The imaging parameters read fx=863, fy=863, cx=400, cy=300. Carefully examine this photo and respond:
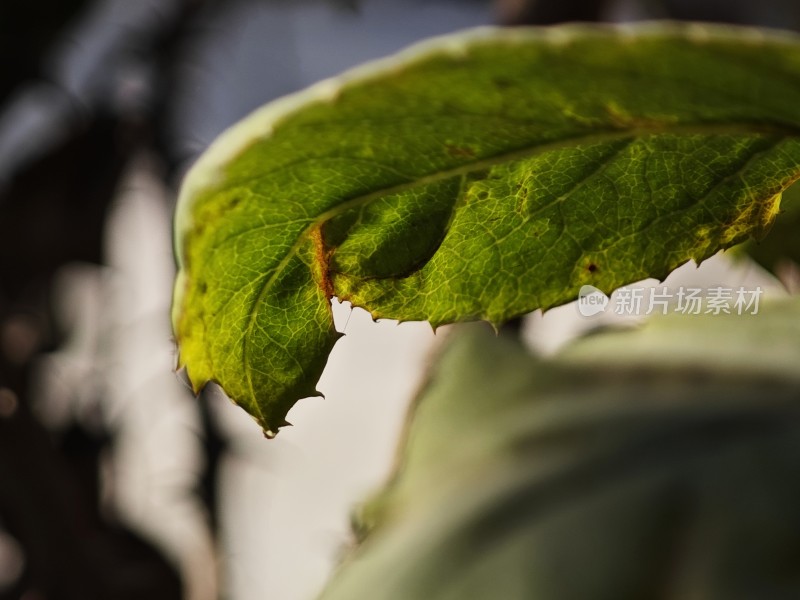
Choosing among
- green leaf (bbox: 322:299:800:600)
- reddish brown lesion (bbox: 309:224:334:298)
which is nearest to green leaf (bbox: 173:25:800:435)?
reddish brown lesion (bbox: 309:224:334:298)

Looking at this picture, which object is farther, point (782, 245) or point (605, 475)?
point (605, 475)

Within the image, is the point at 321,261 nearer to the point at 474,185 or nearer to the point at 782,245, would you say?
the point at 474,185

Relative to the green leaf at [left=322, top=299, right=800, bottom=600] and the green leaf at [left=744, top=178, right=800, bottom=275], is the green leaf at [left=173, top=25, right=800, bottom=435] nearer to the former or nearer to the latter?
the green leaf at [left=744, top=178, right=800, bottom=275]

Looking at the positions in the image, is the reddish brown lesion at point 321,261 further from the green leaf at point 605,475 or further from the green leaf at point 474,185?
the green leaf at point 605,475

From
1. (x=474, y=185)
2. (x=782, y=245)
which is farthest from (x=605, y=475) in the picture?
(x=474, y=185)

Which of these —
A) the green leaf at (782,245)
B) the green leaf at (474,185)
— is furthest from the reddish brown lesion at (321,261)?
the green leaf at (782,245)

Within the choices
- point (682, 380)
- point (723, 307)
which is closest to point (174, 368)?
point (723, 307)
